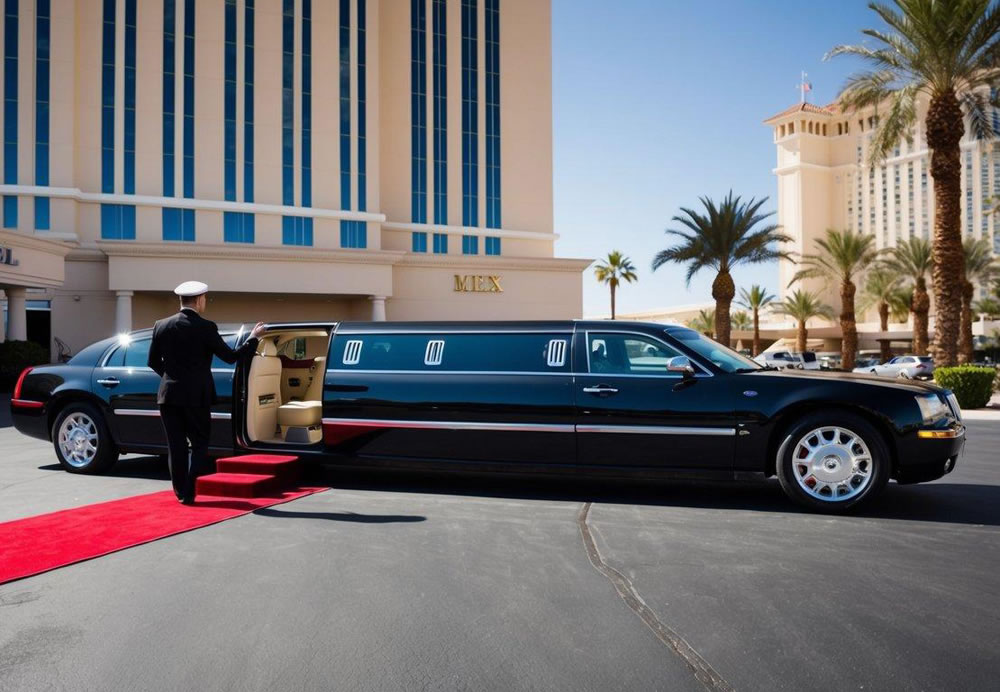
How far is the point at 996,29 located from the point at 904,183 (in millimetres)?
103318

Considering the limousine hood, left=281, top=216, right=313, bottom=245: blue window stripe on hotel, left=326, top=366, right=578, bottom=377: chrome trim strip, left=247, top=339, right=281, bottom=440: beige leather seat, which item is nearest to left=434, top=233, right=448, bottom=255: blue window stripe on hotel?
left=281, top=216, right=313, bottom=245: blue window stripe on hotel

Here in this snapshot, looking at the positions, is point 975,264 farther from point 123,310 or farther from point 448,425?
point 448,425

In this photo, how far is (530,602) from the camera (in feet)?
13.1

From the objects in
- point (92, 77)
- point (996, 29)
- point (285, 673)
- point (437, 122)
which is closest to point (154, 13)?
point (92, 77)

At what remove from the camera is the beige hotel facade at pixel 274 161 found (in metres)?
36.5

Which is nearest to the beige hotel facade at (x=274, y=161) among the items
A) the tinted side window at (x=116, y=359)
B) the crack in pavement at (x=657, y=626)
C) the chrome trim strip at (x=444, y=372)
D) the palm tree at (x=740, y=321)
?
the tinted side window at (x=116, y=359)

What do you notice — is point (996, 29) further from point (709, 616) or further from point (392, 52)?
point (392, 52)

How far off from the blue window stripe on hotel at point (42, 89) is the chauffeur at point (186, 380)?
3620cm

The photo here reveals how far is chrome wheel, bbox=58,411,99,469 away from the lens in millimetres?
8164

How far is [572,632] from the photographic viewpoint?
11.7ft

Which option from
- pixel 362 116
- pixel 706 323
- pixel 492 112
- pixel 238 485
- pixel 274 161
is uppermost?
pixel 492 112

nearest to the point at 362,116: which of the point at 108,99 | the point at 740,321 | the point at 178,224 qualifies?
the point at 178,224

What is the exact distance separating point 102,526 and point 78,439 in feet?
9.84

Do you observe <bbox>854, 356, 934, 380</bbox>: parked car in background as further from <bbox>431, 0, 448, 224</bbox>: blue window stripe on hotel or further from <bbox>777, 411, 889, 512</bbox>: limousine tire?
<bbox>777, 411, 889, 512</bbox>: limousine tire
